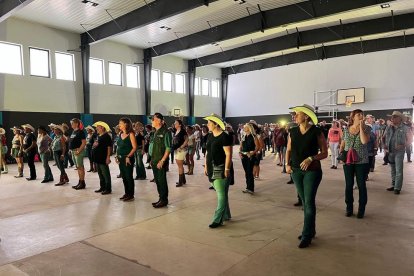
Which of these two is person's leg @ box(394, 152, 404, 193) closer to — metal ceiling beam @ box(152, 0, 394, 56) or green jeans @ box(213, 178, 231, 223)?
green jeans @ box(213, 178, 231, 223)

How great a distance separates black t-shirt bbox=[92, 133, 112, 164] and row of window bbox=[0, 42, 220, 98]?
32.6ft

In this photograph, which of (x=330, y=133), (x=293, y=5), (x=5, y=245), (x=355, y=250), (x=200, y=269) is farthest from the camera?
(x=293, y=5)

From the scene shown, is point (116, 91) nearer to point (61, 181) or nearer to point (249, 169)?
point (61, 181)

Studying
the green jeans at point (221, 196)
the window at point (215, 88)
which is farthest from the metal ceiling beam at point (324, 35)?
the green jeans at point (221, 196)

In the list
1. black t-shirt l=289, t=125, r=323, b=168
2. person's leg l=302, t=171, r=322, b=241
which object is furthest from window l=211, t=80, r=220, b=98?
person's leg l=302, t=171, r=322, b=241

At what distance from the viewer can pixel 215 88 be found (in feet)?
82.9

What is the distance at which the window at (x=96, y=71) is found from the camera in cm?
1664

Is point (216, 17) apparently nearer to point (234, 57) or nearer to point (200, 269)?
point (234, 57)

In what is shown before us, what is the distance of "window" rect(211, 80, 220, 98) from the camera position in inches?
982

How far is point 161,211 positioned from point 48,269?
226 centimetres

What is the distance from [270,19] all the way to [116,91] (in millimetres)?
9496

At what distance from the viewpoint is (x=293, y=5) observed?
1234cm

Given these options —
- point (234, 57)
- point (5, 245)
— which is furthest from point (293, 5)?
point (5, 245)

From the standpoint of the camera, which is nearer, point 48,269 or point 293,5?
point 48,269
